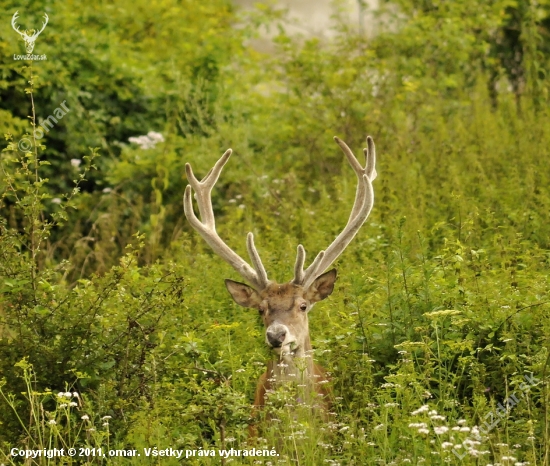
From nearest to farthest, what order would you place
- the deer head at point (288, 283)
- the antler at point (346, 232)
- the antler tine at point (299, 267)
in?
1. the deer head at point (288, 283)
2. the antler tine at point (299, 267)
3. the antler at point (346, 232)

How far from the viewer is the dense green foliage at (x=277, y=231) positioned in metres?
5.51

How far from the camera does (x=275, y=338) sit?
19.7 ft

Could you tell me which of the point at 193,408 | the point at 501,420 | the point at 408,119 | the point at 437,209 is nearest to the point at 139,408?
the point at 193,408

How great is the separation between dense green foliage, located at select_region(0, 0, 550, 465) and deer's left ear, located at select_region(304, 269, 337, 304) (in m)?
0.15

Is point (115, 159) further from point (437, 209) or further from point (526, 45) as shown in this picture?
point (526, 45)

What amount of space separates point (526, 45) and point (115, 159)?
5038mm

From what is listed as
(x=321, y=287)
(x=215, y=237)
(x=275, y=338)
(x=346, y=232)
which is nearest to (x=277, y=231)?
(x=215, y=237)

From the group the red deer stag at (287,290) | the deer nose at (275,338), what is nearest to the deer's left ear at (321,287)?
the red deer stag at (287,290)

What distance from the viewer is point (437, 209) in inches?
355

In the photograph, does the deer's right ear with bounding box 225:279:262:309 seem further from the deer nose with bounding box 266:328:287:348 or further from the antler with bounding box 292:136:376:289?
the deer nose with bounding box 266:328:287:348

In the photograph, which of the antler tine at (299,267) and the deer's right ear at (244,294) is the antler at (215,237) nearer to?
the deer's right ear at (244,294)

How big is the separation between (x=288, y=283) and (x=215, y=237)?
2.12ft

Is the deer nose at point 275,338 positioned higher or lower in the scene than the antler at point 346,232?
lower

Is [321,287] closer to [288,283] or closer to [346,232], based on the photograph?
[288,283]
